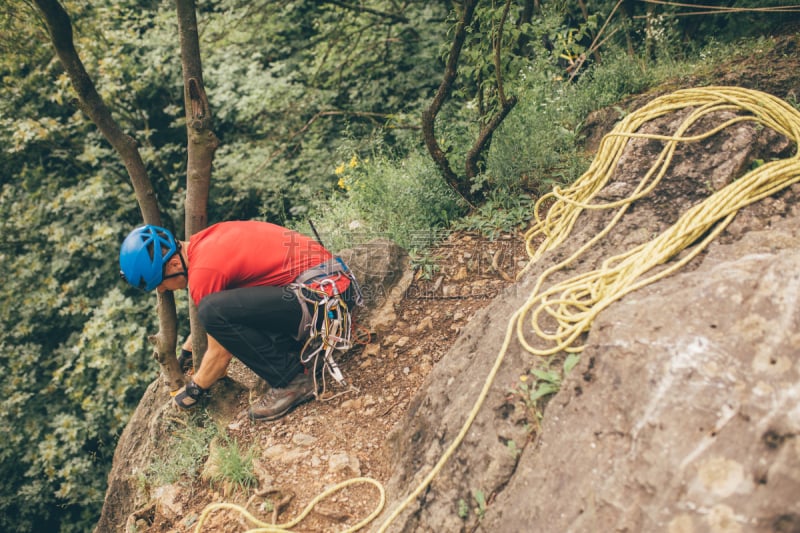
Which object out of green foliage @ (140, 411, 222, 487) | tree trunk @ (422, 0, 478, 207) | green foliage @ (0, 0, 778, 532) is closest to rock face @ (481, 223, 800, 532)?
green foliage @ (140, 411, 222, 487)

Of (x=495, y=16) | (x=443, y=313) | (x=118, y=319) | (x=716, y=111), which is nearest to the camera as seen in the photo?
(x=716, y=111)

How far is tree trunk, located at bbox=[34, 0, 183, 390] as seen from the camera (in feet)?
9.97

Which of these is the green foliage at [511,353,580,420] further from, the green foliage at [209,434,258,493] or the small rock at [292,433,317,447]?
the green foliage at [209,434,258,493]

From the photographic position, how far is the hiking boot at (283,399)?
10.7ft

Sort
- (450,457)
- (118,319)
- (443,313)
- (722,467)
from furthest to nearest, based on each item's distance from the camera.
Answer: (118,319), (443,313), (450,457), (722,467)

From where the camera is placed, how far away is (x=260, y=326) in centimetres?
320

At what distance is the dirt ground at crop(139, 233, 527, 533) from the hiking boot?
5 centimetres

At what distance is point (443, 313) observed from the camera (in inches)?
142

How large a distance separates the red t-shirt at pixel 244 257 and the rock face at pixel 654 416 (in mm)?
1237

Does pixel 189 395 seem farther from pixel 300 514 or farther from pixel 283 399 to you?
pixel 300 514

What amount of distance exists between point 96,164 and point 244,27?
103 inches

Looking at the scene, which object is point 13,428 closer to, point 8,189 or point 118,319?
point 118,319

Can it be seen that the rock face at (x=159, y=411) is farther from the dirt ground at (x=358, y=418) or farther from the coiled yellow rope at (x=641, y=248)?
the coiled yellow rope at (x=641, y=248)

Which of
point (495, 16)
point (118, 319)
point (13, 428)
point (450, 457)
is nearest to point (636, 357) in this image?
point (450, 457)
